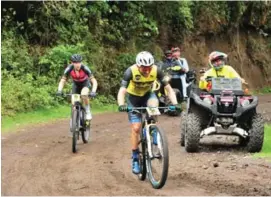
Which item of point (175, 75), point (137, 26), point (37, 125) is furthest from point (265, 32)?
point (37, 125)

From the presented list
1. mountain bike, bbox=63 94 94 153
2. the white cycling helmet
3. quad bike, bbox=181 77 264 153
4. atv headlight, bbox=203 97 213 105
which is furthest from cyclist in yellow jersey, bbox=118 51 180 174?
mountain bike, bbox=63 94 94 153

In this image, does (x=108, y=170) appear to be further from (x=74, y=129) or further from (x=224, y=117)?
(x=224, y=117)

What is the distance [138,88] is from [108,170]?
1404 mm

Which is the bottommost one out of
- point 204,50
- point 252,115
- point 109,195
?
point 109,195

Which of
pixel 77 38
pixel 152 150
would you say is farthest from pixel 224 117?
pixel 77 38

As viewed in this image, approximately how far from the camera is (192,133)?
10414 mm

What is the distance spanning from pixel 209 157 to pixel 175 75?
725cm

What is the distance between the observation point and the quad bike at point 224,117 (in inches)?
412

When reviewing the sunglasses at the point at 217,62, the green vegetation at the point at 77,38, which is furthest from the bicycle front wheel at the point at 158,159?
the green vegetation at the point at 77,38

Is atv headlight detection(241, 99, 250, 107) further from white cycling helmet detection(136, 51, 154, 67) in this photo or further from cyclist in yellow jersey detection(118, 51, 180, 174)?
white cycling helmet detection(136, 51, 154, 67)

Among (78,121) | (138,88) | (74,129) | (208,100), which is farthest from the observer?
(78,121)

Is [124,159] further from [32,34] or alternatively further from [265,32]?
[265,32]

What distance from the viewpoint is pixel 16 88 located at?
1667cm

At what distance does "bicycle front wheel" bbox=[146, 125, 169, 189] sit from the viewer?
7676mm
